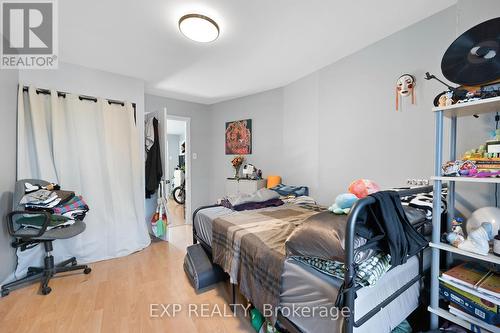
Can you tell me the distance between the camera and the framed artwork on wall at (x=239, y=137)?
3898 mm

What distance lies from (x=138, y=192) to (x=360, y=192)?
2.81m

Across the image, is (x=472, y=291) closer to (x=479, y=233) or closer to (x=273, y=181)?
(x=479, y=233)

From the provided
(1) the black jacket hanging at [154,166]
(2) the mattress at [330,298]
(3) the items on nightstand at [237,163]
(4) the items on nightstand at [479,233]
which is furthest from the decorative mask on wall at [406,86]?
(1) the black jacket hanging at [154,166]

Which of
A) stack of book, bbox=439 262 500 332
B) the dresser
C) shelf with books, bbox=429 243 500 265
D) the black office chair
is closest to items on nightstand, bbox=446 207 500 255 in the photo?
shelf with books, bbox=429 243 500 265

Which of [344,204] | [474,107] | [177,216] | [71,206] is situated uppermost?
[474,107]

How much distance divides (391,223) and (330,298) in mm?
435

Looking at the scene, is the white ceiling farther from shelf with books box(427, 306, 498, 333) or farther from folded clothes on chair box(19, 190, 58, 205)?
shelf with books box(427, 306, 498, 333)

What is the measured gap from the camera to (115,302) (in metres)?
1.81

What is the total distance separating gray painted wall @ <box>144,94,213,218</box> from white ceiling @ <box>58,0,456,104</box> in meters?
1.12

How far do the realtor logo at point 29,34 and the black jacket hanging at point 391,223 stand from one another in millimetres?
2577

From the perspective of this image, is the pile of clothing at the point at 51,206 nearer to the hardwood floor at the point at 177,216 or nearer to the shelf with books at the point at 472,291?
the hardwood floor at the point at 177,216

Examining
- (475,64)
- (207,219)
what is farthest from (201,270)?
(475,64)

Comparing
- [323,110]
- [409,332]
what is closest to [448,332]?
[409,332]

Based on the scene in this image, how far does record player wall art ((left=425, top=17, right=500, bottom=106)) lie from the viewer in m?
1.07
